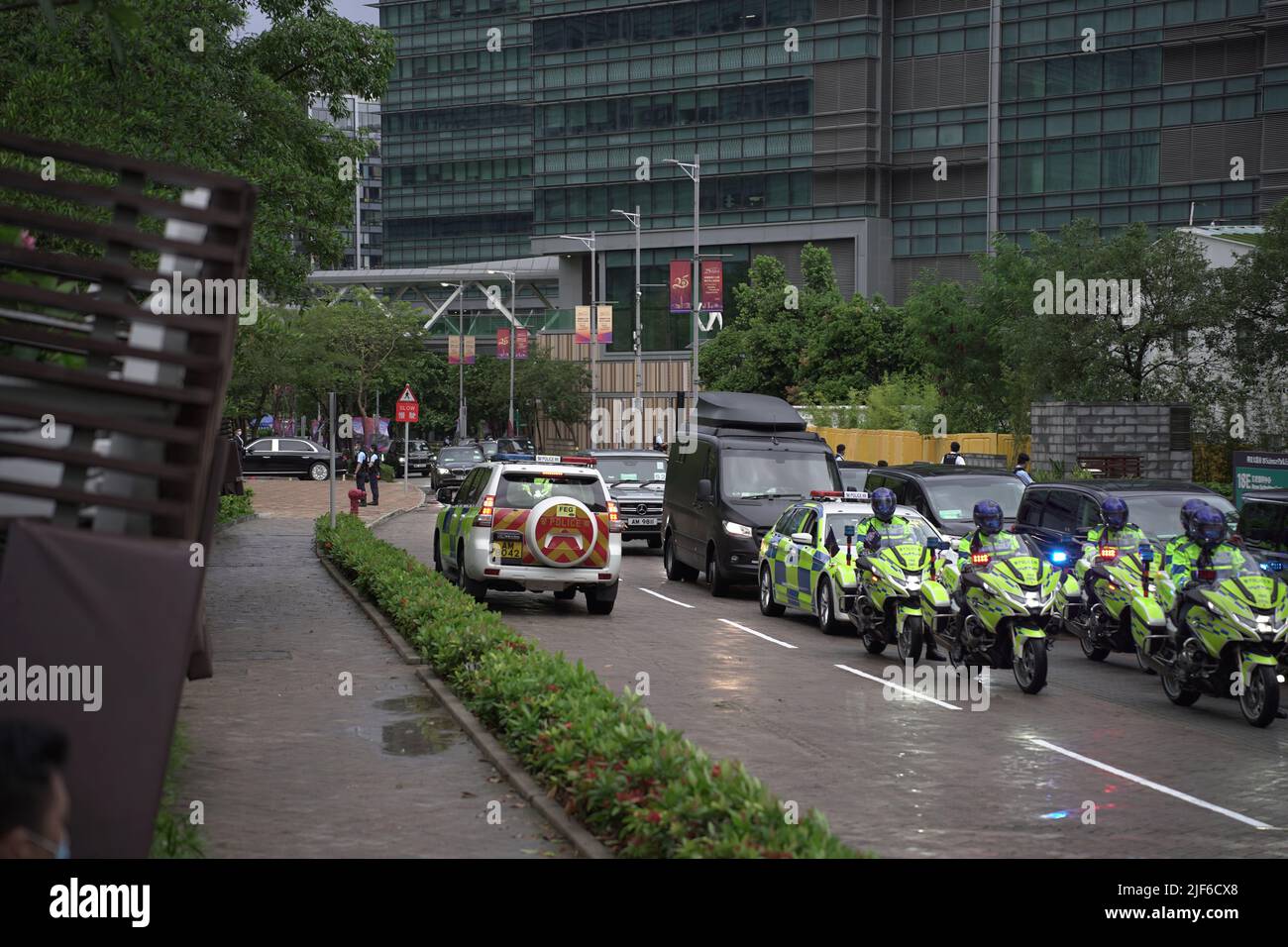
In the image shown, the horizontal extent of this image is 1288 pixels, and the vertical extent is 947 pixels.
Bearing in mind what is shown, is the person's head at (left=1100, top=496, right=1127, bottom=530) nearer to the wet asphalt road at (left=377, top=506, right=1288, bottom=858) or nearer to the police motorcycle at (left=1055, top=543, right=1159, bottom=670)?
the police motorcycle at (left=1055, top=543, right=1159, bottom=670)

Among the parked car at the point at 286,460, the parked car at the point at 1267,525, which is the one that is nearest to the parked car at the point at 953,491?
the parked car at the point at 1267,525

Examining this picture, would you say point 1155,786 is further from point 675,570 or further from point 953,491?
point 675,570

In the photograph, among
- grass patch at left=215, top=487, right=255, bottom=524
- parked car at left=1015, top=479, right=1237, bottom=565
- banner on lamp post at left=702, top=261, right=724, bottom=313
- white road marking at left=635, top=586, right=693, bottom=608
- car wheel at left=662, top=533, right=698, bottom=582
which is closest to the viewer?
parked car at left=1015, top=479, right=1237, bottom=565

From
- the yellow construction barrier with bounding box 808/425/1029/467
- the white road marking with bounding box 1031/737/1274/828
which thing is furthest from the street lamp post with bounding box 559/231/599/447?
the white road marking with bounding box 1031/737/1274/828

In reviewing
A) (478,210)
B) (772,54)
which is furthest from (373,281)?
(772,54)

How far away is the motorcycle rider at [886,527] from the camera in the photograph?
1661 centimetres

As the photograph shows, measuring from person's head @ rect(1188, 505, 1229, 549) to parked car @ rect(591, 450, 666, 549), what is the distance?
18.6m

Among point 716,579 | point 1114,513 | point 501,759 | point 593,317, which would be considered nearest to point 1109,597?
point 1114,513

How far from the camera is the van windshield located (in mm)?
24078

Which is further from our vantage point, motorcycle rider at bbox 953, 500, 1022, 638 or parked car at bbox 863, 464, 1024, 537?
parked car at bbox 863, 464, 1024, 537

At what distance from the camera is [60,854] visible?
478cm

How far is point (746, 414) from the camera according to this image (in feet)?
95.9

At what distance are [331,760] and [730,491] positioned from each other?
1368 cm
